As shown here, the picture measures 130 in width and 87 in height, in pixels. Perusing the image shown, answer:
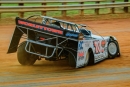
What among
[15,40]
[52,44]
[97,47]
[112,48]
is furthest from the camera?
[112,48]

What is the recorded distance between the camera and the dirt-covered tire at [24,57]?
28.1 ft

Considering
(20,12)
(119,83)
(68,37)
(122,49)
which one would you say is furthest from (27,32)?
(20,12)

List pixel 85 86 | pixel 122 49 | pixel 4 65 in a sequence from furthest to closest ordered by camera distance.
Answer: pixel 122 49 → pixel 4 65 → pixel 85 86

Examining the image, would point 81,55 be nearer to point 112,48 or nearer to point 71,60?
point 71,60

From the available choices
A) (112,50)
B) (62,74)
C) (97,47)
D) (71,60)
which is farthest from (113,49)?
(62,74)

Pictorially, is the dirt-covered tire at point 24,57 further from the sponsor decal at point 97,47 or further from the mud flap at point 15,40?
the sponsor decal at point 97,47

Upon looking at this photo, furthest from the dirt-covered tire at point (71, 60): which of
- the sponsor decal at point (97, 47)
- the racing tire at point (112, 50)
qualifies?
the racing tire at point (112, 50)

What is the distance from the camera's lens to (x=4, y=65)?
8758mm

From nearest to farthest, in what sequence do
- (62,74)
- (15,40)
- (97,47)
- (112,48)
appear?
(62,74) < (15,40) < (97,47) < (112,48)

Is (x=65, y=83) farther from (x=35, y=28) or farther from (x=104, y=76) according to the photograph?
(x=35, y=28)

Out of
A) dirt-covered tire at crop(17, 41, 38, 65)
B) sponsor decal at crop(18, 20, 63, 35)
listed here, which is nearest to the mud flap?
dirt-covered tire at crop(17, 41, 38, 65)

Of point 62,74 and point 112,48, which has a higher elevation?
point 112,48

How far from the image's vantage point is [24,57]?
861 centimetres

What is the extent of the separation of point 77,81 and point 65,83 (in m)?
0.32
